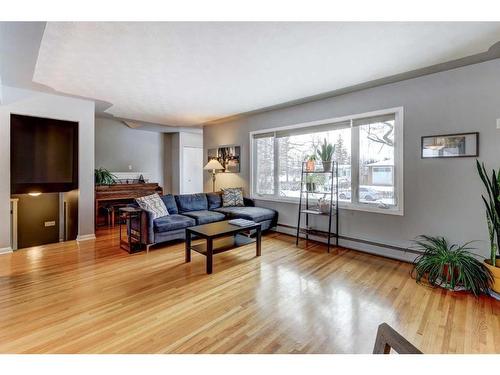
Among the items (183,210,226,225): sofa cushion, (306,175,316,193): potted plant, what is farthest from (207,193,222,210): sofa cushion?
(306,175,316,193): potted plant

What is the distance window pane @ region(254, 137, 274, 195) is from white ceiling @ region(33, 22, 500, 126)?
137 cm

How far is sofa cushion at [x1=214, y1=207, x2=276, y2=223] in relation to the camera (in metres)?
4.41

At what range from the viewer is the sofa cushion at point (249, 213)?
4406mm

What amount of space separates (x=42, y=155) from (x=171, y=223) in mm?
2369

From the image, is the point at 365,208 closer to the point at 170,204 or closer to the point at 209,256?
the point at 209,256

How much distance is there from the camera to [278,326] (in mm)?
1949

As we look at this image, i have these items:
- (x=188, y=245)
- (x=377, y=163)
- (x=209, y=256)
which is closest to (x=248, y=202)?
(x=188, y=245)

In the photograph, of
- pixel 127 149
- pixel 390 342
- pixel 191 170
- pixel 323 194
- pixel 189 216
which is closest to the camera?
pixel 390 342

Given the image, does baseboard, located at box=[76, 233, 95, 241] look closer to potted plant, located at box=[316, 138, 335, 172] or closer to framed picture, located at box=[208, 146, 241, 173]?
framed picture, located at box=[208, 146, 241, 173]

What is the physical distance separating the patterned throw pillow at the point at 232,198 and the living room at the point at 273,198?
2 cm

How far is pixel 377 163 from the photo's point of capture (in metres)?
3.63

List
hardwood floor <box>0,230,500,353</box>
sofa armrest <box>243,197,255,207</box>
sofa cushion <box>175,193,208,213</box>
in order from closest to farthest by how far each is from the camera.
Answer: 1. hardwood floor <box>0,230,500,353</box>
2. sofa cushion <box>175,193,208,213</box>
3. sofa armrest <box>243,197,255,207</box>

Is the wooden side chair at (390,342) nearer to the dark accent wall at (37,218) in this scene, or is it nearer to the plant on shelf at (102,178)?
the dark accent wall at (37,218)

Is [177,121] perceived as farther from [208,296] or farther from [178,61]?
[208,296]
